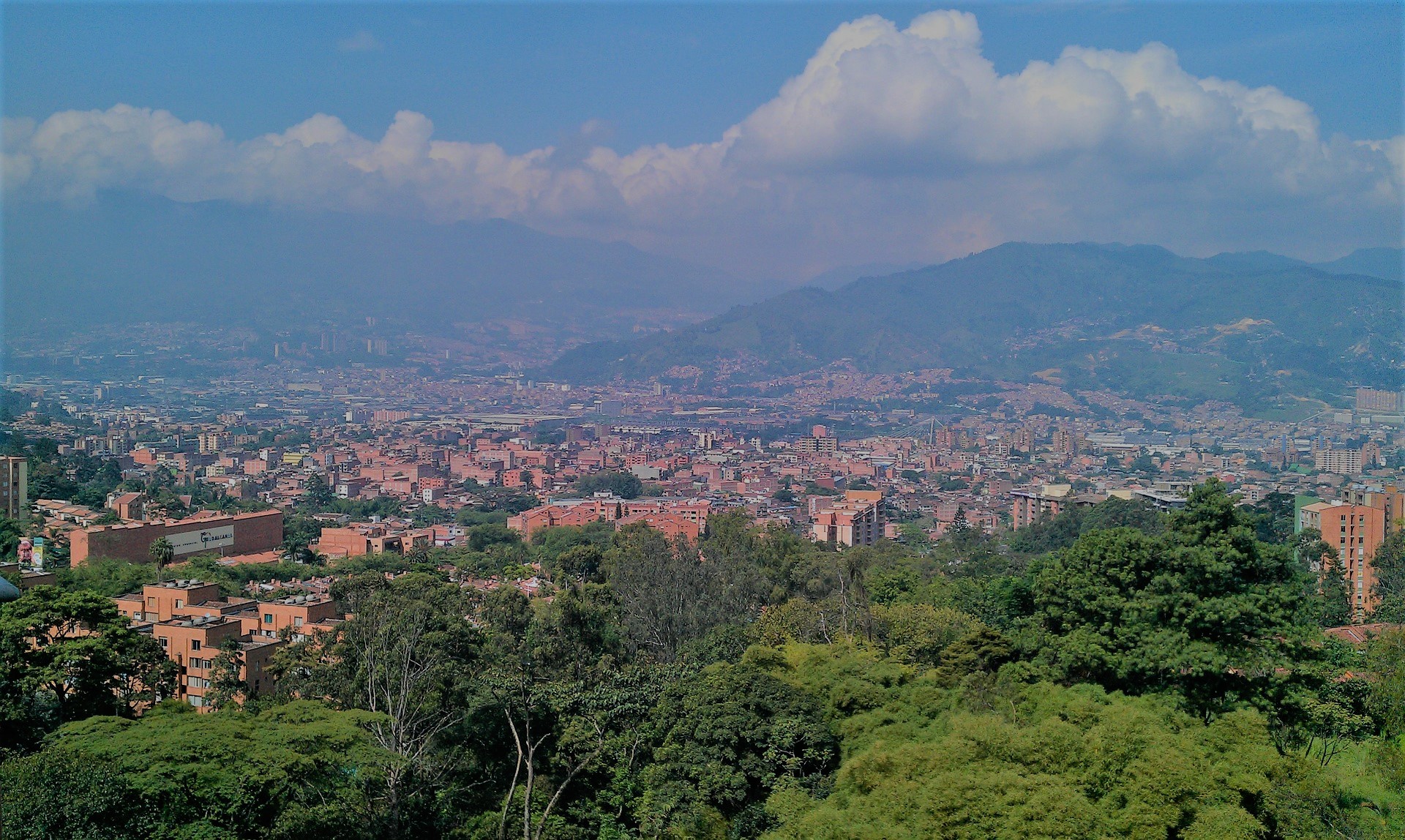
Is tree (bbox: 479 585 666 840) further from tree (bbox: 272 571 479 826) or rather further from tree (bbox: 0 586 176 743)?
tree (bbox: 0 586 176 743)

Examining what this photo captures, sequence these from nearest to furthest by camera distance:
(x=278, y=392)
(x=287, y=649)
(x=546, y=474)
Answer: (x=287, y=649) < (x=546, y=474) < (x=278, y=392)

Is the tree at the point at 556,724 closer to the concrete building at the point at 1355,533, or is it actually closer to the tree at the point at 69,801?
the tree at the point at 69,801

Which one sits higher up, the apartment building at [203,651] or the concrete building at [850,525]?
the apartment building at [203,651]

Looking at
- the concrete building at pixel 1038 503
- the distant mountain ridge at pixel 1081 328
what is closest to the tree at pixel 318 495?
the concrete building at pixel 1038 503

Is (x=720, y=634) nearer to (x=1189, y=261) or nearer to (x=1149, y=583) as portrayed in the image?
(x=1149, y=583)

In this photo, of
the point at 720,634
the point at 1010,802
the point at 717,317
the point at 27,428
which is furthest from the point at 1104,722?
the point at 717,317

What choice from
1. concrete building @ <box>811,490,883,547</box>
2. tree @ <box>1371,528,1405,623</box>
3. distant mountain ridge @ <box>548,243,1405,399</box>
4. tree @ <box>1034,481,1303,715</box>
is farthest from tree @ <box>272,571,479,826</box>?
distant mountain ridge @ <box>548,243,1405,399</box>
